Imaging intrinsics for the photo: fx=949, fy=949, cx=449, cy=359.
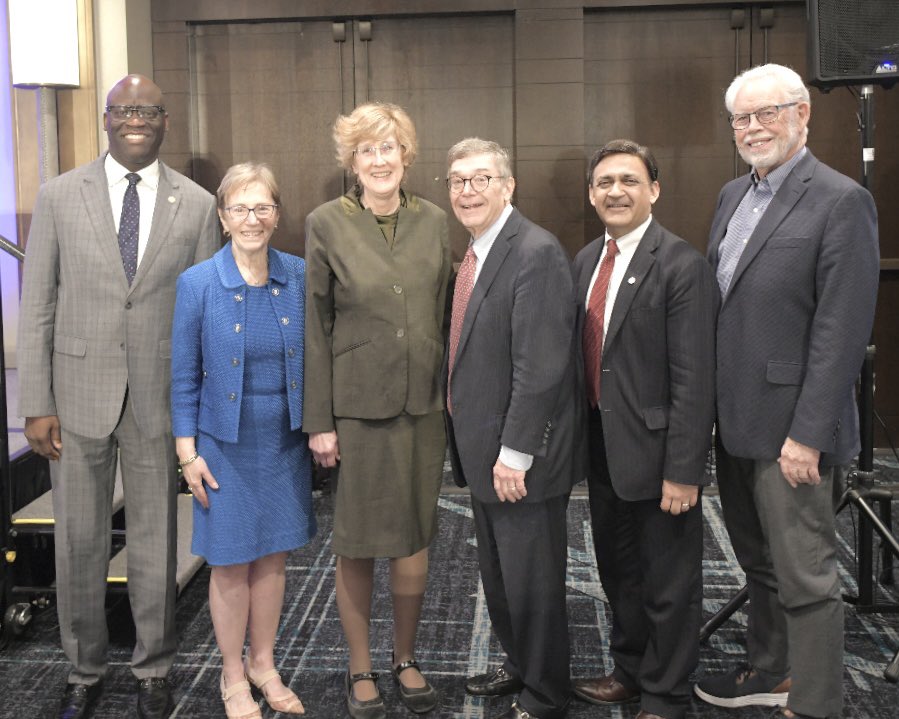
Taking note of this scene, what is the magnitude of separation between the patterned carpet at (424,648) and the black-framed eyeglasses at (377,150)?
4.58 ft

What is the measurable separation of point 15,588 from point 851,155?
4260mm

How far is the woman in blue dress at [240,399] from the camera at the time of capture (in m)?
2.25

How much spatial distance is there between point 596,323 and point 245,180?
2.93 feet

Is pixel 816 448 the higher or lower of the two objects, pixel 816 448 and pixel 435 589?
the higher

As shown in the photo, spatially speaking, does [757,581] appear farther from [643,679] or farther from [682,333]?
[682,333]

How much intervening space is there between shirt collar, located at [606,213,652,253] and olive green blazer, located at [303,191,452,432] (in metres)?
0.44

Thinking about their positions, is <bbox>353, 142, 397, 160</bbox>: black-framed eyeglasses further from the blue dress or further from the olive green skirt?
the olive green skirt

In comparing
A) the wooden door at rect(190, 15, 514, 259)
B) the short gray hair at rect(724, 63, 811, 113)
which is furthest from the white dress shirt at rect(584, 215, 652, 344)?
the wooden door at rect(190, 15, 514, 259)

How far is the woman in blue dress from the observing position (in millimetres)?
2246

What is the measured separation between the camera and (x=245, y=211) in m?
2.24

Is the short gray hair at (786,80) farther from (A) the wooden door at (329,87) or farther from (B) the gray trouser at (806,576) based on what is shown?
(A) the wooden door at (329,87)

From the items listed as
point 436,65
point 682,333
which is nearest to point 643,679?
point 682,333

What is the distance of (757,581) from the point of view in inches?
96.9

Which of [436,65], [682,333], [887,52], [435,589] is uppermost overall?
[436,65]
